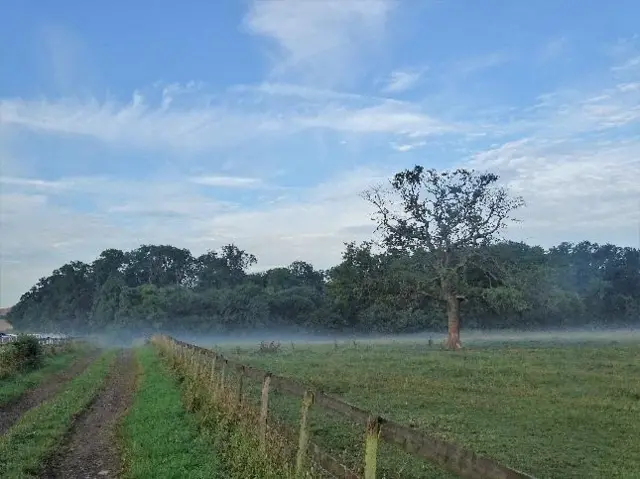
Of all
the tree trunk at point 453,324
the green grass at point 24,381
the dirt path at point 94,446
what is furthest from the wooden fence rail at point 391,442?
the tree trunk at point 453,324

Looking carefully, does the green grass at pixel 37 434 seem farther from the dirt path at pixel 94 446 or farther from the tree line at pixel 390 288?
the tree line at pixel 390 288

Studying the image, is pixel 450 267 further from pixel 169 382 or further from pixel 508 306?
pixel 169 382

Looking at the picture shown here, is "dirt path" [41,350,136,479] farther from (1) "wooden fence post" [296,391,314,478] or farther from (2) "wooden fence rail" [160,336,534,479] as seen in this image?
(1) "wooden fence post" [296,391,314,478]

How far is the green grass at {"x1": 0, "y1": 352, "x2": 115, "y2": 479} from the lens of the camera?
976cm

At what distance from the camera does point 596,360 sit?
2836 cm

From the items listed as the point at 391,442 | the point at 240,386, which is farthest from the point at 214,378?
the point at 391,442

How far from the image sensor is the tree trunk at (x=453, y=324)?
1666 inches

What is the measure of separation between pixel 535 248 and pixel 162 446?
195 feet

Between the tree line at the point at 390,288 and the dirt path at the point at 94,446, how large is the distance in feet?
92.4

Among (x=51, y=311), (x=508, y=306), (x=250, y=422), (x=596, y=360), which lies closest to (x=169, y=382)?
(x=250, y=422)

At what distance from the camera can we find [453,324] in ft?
140

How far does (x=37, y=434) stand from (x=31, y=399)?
7.88 metres

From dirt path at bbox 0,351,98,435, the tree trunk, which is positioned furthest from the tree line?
dirt path at bbox 0,351,98,435

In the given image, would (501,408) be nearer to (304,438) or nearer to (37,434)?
(304,438)
